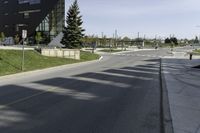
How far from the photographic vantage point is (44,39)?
90688mm

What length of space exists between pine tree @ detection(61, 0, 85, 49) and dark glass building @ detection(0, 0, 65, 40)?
35532 millimetres

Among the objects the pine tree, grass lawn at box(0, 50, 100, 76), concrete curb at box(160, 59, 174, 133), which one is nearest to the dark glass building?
the pine tree

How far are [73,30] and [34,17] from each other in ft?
145

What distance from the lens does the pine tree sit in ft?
180

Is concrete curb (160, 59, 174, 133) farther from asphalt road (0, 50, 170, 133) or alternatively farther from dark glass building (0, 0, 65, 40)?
dark glass building (0, 0, 65, 40)

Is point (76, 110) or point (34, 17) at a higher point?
point (34, 17)

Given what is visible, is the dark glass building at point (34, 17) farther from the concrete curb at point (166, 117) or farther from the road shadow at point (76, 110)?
the concrete curb at point (166, 117)

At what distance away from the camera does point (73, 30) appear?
5541 centimetres

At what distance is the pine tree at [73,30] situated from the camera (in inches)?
2163

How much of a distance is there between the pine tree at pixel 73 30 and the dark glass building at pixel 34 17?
35.5 metres

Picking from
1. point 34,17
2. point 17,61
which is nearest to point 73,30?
point 17,61

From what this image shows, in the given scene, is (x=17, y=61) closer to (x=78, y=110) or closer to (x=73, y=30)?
(x=78, y=110)

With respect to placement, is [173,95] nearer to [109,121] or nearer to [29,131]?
[109,121]

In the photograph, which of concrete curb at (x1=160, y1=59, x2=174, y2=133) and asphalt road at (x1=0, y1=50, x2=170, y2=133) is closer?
asphalt road at (x1=0, y1=50, x2=170, y2=133)
